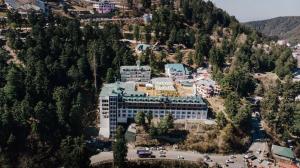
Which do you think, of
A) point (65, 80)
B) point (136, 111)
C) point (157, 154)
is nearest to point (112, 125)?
point (136, 111)

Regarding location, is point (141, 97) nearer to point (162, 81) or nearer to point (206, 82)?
point (162, 81)

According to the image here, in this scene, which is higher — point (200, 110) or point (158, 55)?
point (158, 55)

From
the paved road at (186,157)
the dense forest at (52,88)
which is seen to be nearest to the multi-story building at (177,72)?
the dense forest at (52,88)

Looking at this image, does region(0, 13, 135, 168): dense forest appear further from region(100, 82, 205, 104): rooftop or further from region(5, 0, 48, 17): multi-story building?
region(5, 0, 48, 17): multi-story building

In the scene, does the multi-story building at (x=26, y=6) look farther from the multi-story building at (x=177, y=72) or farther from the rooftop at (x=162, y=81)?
the rooftop at (x=162, y=81)

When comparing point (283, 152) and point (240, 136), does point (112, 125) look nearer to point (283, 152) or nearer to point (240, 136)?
point (240, 136)

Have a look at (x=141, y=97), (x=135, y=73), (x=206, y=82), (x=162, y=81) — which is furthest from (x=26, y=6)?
(x=206, y=82)
